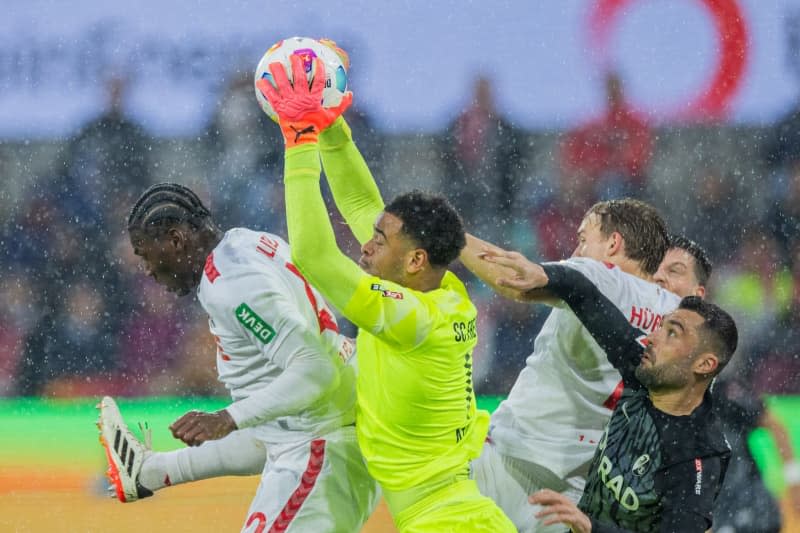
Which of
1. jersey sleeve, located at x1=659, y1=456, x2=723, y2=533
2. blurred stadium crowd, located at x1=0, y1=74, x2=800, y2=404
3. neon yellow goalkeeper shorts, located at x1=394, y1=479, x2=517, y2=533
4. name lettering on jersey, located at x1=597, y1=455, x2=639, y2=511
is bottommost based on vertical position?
blurred stadium crowd, located at x1=0, y1=74, x2=800, y2=404

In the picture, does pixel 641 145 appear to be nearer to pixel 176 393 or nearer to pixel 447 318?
pixel 176 393

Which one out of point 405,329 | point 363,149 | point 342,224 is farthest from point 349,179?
point 363,149

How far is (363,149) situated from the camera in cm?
987

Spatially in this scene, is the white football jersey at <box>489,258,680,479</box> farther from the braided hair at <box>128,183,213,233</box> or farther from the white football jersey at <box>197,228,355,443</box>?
the braided hair at <box>128,183,213,233</box>

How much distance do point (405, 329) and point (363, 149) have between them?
6.39 m

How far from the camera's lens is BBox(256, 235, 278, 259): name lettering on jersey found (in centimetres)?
414

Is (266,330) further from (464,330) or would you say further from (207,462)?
(207,462)

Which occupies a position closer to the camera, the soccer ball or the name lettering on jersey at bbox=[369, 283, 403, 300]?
the name lettering on jersey at bbox=[369, 283, 403, 300]

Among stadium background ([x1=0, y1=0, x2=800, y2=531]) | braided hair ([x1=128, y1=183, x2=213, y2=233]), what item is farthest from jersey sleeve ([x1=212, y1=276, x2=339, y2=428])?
stadium background ([x1=0, y1=0, x2=800, y2=531])

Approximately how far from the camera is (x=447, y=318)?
3.73 metres

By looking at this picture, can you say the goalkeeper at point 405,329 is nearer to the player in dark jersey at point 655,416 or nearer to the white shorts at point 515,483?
the player in dark jersey at point 655,416

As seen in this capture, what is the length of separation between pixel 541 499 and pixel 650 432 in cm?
47

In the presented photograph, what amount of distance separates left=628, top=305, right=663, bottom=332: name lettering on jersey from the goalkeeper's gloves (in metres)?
1.15

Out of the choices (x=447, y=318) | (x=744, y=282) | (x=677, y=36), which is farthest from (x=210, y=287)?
(x=677, y=36)
